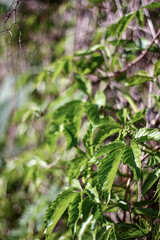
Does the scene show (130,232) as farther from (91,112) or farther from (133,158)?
(91,112)

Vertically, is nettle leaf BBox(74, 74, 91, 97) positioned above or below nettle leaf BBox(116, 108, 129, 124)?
above

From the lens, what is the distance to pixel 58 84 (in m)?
1.72

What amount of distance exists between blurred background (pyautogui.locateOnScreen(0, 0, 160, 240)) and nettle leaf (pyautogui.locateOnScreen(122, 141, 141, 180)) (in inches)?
18.3

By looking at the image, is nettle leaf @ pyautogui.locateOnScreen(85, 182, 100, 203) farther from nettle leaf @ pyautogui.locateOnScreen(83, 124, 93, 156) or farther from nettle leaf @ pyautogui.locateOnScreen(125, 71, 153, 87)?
nettle leaf @ pyautogui.locateOnScreen(125, 71, 153, 87)

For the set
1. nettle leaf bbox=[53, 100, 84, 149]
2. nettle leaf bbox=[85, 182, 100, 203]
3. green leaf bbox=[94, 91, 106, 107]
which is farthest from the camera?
green leaf bbox=[94, 91, 106, 107]

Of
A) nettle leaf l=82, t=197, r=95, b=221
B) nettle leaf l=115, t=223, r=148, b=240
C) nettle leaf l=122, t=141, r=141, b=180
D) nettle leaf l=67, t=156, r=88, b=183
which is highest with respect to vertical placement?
nettle leaf l=122, t=141, r=141, b=180

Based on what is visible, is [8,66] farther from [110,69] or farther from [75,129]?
[75,129]

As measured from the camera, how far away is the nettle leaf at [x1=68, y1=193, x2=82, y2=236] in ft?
2.19

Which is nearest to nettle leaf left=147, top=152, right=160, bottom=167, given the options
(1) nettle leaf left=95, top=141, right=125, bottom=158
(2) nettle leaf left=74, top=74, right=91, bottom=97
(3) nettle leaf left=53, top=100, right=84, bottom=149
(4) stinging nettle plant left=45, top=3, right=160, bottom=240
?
(4) stinging nettle plant left=45, top=3, right=160, bottom=240

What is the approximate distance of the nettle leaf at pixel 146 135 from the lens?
0.66 m

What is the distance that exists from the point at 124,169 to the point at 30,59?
151cm

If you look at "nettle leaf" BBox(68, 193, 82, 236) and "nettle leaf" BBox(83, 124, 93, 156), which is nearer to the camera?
"nettle leaf" BBox(68, 193, 82, 236)

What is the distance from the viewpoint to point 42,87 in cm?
187

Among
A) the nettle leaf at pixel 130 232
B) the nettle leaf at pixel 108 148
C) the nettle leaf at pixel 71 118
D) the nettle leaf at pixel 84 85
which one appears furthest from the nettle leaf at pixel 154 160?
the nettle leaf at pixel 84 85
